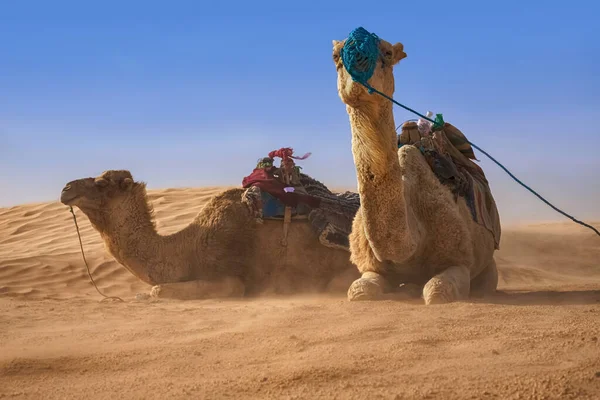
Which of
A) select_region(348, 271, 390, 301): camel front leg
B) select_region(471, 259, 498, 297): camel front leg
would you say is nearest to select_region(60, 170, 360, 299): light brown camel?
select_region(471, 259, 498, 297): camel front leg

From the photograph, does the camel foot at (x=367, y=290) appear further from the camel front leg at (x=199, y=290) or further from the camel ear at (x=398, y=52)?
the camel front leg at (x=199, y=290)

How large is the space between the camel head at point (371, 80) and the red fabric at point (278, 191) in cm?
342

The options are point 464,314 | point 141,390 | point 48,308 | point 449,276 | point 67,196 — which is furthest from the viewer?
point 67,196

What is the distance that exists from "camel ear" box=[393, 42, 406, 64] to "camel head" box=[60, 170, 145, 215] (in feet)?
13.5

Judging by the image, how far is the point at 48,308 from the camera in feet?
21.3

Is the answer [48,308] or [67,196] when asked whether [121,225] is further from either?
[48,308]

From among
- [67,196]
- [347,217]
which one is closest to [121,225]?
[67,196]

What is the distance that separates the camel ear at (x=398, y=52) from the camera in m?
5.41

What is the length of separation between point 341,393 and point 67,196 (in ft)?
18.5

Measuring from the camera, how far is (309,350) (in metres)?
4.02

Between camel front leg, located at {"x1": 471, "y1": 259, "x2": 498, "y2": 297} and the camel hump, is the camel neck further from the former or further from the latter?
the camel hump

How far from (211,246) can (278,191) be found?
3.09ft

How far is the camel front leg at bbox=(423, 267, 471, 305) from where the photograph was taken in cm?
565

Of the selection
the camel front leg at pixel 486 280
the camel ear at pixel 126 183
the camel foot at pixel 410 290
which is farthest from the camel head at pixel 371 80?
the camel ear at pixel 126 183
